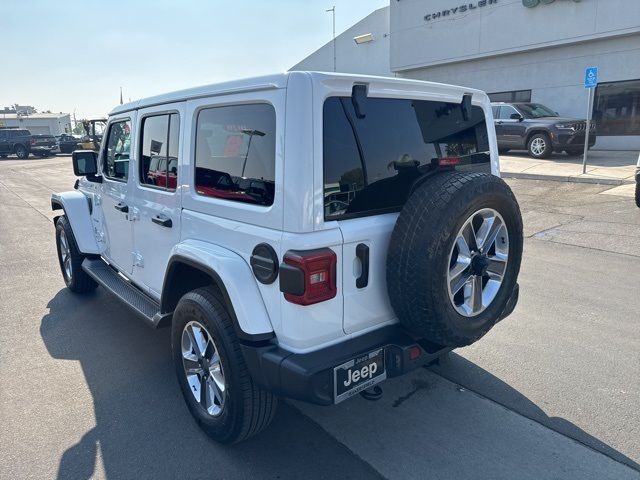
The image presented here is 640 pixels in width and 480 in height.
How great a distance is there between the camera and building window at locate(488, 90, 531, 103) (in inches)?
725

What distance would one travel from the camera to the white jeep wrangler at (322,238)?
221 centimetres

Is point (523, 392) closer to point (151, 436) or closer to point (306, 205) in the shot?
point (306, 205)

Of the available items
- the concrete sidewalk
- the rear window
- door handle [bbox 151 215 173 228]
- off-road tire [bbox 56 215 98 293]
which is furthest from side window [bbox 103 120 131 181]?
the concrete sidewalk

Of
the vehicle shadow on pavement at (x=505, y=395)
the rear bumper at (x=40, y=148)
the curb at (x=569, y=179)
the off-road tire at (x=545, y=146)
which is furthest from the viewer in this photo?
the rear bumper at (x=40, y=148)

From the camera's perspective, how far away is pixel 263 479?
244 cm

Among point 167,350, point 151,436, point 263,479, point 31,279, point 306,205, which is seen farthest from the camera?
point 31,279

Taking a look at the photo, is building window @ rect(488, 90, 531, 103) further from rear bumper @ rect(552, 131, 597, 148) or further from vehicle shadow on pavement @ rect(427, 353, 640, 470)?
vehicle shadow on pavement @ rect(427, 353, 640, 470)

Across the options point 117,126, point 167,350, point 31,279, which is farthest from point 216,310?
Result: point 31,279

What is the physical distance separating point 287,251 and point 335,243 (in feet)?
0.78

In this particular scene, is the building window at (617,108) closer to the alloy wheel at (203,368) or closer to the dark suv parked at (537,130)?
the dark suv parked at (537,130)

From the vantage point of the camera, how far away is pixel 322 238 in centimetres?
220

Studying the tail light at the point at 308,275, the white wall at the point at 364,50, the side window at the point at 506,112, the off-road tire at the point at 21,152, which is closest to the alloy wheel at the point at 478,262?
the tail light at the point at 308,275

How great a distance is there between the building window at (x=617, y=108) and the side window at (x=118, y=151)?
1731cm

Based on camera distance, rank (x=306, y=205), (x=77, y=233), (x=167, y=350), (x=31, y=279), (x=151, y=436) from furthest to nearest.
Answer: (x=31, y=279)
(x=77, y=233)
(x=167, y=350)
(x=151, y=436)
(x=306, y=205)
